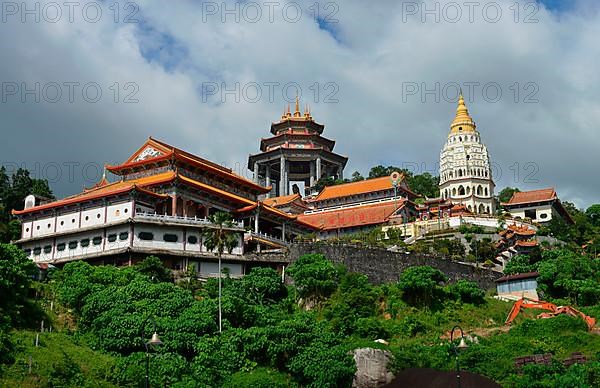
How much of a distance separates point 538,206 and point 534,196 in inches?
62.3

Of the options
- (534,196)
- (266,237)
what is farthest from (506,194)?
(266,237)

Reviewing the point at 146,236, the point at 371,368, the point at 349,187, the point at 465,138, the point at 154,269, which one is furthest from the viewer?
the point at 465,138

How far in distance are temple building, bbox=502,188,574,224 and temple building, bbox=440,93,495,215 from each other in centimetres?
382

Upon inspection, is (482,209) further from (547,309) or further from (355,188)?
(547,309)

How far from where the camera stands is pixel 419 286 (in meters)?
55.0

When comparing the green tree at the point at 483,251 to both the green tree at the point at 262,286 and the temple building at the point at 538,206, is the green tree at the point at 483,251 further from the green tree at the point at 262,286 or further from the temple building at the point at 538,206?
the temple building at the point at 538,206

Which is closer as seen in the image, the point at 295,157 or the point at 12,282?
the point at 12,282

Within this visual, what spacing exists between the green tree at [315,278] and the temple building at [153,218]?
6.02m

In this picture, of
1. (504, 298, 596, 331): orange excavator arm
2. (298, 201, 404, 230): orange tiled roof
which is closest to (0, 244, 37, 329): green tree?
(504, 298, 596, 331): orange excavator arm

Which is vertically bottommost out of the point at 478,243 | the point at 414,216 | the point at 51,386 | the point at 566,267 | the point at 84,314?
the point at 51,386

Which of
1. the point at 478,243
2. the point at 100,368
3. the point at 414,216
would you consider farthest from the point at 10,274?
the point at 414,216

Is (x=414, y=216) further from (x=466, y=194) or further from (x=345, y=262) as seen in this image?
(x=345, y=262)

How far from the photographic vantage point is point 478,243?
249 feet

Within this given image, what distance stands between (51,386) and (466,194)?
71036 mm
